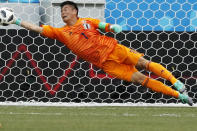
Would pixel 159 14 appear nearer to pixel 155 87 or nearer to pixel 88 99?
pixel 88 99

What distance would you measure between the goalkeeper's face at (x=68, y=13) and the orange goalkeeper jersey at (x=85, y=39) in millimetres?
76

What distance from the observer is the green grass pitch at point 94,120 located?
3381 mm

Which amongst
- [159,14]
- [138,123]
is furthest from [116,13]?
[138,123]

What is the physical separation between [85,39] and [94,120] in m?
1.08

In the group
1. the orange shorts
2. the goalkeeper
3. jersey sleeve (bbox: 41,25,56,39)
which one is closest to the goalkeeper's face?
the goalkeeper

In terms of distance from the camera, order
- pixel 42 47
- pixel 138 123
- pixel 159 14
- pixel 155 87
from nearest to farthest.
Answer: pixel 138 123
pixel 155 87
pixel 42 47
pixel 159 14

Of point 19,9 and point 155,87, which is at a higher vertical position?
point 19,9

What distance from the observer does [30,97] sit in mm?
5746

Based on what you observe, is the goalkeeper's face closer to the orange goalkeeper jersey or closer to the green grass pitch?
the orange goalkeeper jersey

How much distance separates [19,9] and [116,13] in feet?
4.52

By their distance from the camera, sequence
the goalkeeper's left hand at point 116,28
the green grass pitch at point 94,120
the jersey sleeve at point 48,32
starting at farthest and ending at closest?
the jersey sleeve at point 48,32, the goalkeeper's left hand at point 116,28, the green grass pitch at point 94,120

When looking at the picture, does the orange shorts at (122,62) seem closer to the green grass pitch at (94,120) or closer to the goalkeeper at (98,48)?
the goalkeeper at (98,48)

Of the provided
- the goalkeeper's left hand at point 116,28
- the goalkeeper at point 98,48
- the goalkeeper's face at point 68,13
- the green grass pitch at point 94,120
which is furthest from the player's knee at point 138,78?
the goalkeeper's face at point 68,13

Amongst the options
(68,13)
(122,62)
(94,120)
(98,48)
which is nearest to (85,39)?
(98,48)
